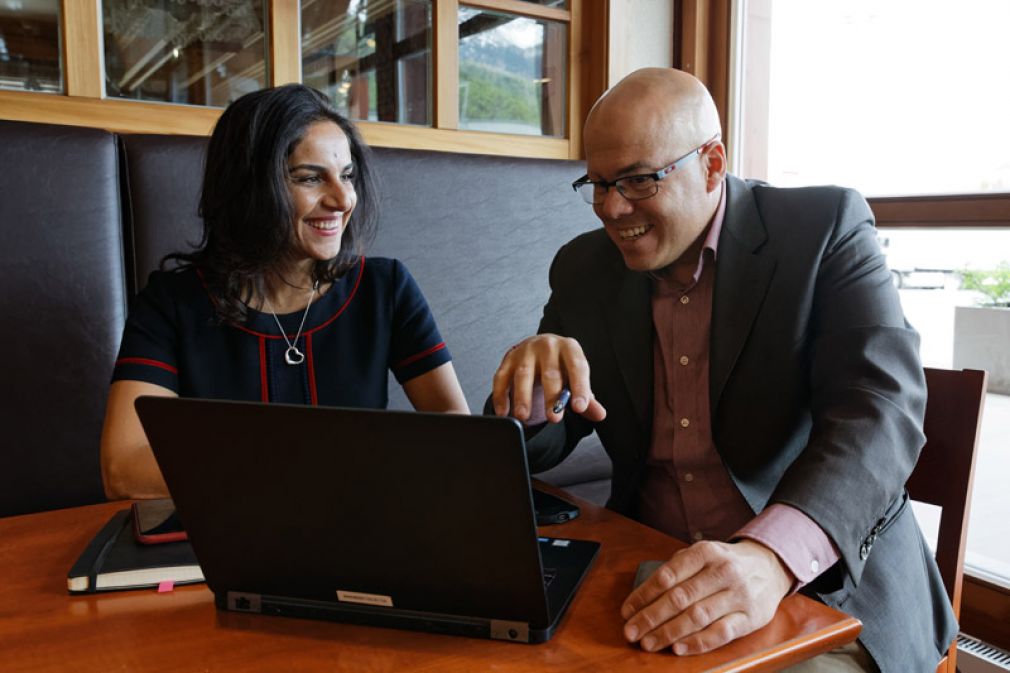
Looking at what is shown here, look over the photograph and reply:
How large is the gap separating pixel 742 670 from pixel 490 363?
4.57ft

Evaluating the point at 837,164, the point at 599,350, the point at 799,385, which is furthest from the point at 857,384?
the point at 837,164

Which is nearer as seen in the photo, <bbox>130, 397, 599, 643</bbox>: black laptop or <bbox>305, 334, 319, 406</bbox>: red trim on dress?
<bbox>130, 397, 599, 643</bbox>: black laptop

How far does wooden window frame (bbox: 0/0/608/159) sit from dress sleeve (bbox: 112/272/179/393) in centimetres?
58

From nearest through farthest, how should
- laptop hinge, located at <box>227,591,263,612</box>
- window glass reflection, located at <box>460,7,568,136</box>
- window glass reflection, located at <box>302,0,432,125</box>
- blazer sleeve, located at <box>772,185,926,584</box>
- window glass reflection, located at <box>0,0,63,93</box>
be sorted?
laptop hinge, located at <box>227,591,263,612</box> < blazer sleeve, located at <box>772,185,926,584</box> < window glass reflection, located at <box>0,0,63,93</box> < window glass reflection, located at <box>302,0,432,125</box> < window glass reflection, located at <box>460,7,568,136</box>

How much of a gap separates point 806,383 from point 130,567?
3.02 feet

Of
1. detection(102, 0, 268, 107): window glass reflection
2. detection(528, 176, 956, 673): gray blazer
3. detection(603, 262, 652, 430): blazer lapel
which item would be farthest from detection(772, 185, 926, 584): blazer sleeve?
detection(102, 0, 268, 107): window glass reflection

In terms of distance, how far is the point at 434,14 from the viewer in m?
2.21

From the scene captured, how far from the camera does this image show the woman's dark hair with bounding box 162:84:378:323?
144 cm

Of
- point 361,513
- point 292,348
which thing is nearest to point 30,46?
point 292,348

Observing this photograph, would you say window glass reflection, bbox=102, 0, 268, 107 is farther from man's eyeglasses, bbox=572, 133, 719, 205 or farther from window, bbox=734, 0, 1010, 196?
window, bbox=734, 0, 1010, 196

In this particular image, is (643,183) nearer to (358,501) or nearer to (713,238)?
(713,238)

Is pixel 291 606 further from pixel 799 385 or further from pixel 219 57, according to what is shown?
pixel 219 57

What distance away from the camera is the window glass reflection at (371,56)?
2062mm

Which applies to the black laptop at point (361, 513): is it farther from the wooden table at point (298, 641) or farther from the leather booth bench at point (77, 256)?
the leather booth bench at point (77, 256)
